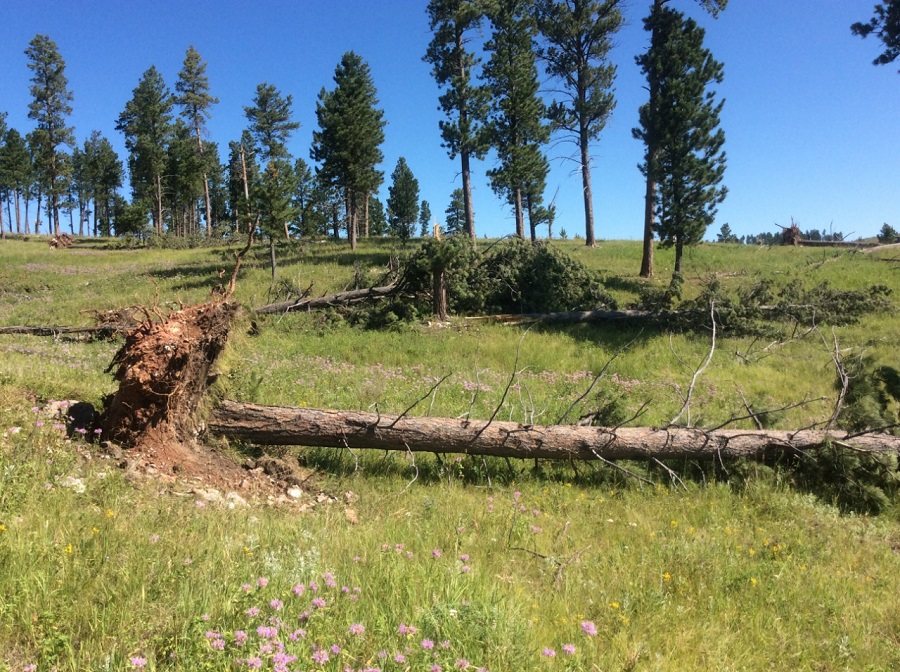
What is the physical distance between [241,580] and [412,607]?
935mm

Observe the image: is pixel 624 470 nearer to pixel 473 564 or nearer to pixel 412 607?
pixel 473 564

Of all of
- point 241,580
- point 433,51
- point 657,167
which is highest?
point 433,51

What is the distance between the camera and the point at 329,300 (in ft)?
53.2

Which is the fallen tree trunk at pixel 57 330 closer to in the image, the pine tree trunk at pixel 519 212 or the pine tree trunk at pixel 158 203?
the pine tree trunk at pixel 519 212

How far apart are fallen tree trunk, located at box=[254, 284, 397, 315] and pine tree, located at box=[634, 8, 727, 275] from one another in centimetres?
1347

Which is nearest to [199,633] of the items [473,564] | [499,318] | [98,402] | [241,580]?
[241,580]

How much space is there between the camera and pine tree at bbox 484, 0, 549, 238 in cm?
2902

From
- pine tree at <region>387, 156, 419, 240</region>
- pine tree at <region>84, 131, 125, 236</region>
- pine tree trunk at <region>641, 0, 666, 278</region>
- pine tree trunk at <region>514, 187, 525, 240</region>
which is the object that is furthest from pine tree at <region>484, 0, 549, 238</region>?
pine tree at <region>84, 131, 125, 236</region>

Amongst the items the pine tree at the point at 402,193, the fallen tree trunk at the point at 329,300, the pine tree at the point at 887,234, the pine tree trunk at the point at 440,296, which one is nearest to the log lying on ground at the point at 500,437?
the pine tree trunk at the point at 440,296

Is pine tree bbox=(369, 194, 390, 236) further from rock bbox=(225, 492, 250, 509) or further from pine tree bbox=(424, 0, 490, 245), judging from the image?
rock bbox=(225, 492, 250, 509)

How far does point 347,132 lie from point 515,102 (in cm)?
1029

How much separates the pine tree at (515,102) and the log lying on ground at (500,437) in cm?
2399

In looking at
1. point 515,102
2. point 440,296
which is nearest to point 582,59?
point 515,102

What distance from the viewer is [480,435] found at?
19.8 feet
